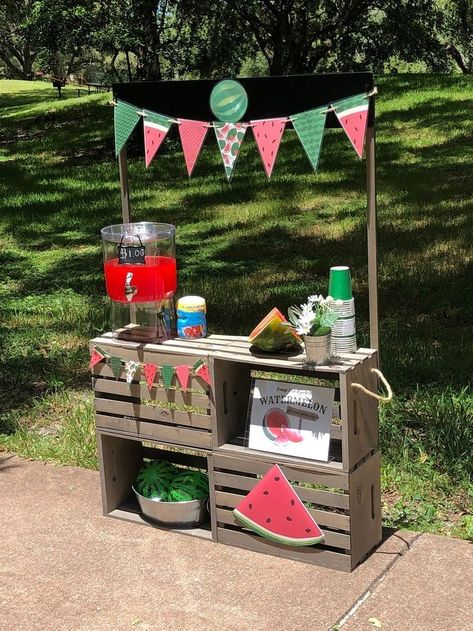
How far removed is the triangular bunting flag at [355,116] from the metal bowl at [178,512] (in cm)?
162

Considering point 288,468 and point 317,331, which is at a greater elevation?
point 317,331

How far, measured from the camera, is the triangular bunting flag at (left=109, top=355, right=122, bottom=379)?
366 centimetres

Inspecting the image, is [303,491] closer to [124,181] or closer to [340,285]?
[340,285]

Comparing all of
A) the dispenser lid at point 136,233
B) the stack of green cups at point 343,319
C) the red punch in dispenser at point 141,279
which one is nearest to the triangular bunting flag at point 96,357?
the red punch in dispenser at point 141,279

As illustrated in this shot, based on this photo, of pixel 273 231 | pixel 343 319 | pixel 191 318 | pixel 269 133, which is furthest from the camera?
pixel 273 231

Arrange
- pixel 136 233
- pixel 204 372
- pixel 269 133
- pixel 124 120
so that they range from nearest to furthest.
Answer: pixel 204 372, pixel 269 133, pixel 136 233, pixel 124 120

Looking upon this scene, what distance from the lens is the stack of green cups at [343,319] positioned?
3328 mm

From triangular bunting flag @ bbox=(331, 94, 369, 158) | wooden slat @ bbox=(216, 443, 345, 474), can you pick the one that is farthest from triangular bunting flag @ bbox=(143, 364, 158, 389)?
triangular bunting flag @ bbox=(331, 94, 369, 158)

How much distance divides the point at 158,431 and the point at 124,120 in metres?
1.42

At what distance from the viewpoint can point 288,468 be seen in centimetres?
334

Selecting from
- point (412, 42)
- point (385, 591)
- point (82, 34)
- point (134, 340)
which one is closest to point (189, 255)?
point (134, 340)

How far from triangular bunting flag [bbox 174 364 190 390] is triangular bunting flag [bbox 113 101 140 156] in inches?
42.7

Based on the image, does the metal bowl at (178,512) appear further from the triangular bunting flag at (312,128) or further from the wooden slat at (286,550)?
the triangular bunting flag at (312,128)

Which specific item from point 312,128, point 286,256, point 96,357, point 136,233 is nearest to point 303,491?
point 96,357
